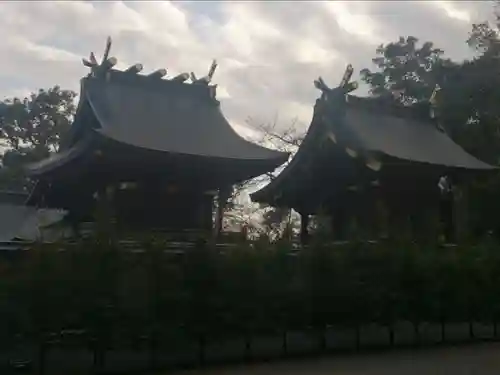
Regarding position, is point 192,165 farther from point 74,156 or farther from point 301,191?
point 301,191

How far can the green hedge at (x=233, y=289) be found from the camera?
10.5 meters

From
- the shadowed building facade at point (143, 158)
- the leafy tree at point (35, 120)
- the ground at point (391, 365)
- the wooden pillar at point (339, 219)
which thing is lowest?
the ground at point (391, 365)

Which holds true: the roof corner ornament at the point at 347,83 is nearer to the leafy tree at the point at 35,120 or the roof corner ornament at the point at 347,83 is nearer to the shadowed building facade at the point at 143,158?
the shadowed building facade at the point at 143,158

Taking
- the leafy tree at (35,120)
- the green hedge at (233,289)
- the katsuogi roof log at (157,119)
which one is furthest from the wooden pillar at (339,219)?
the leafy tree at (35,120)

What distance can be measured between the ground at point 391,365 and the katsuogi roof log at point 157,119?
635 centimetres

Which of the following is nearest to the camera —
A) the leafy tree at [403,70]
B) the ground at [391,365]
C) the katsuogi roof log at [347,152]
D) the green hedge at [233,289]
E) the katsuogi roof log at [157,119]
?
the green hedge at [233,289]

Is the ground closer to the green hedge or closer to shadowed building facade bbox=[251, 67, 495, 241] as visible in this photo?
the green hedge

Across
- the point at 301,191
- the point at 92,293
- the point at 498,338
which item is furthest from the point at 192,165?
the point at 498,338

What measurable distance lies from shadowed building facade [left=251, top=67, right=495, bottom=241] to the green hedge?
282cm

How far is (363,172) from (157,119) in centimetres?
566

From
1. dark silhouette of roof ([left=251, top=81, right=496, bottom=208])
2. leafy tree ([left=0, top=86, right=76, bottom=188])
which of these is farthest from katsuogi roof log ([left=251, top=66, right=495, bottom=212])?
leafy tree ([left=0, top=86, right=76, bottom=188])

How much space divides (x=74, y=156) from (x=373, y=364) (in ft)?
29.5

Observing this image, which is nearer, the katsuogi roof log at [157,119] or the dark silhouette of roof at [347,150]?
the katsuogi roof log at [157,119]

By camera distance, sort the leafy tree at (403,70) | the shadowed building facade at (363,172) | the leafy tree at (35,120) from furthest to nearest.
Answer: the leafy tree at (35,120) → the leafy tree at (403,70) → the shadowed building facade at (363,172)
